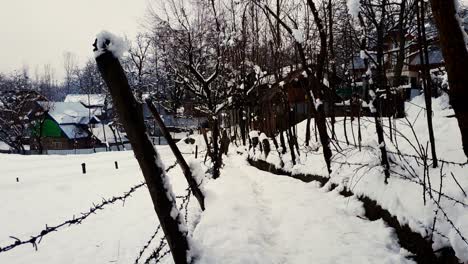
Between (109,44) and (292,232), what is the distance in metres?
3.45

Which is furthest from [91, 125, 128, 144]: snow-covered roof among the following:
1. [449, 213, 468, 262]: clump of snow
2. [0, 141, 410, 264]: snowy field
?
[449, 213, 468, 262]: clump of snow

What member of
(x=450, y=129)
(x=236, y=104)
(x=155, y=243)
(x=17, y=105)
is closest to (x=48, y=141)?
(x=17, y=105)

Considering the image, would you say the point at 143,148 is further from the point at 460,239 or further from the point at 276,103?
the point at 276,103

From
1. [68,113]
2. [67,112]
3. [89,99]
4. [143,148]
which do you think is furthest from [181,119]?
[143,148]

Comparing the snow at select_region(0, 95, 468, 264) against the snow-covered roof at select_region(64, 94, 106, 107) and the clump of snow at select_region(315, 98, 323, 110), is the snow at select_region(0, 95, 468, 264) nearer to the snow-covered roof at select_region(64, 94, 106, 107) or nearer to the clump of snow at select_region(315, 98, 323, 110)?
the clump of snow at select_region(315, 98, 323, 110)

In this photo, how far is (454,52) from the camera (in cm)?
297

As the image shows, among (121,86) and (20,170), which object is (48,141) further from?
(121,86)

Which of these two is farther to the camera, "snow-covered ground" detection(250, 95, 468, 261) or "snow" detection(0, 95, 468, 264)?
"snow" detection(0, 95, 468, 264)

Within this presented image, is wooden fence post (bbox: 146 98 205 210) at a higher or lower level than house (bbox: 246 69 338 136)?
lower

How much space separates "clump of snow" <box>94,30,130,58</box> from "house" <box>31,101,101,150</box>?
53900 millimetres

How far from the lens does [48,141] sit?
180ft

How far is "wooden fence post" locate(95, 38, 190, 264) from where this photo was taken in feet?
8.07

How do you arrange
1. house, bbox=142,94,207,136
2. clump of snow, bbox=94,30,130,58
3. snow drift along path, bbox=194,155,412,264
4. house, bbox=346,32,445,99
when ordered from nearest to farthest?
1. clump of snow, bbox=94,30,130,58
2. snow drift along path, bbox=194,155,412,264
3. house, bbox=346,32,445,99
4. house, bbox=142,94,207,136

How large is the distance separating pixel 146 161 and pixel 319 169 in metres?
5.72
